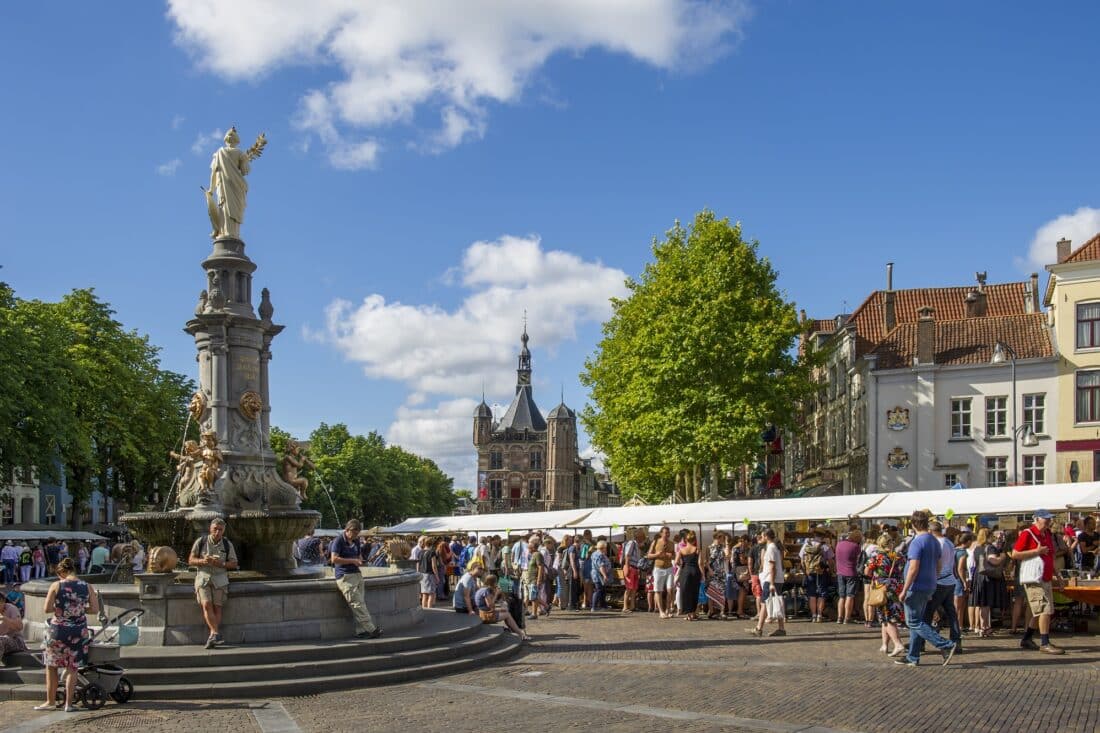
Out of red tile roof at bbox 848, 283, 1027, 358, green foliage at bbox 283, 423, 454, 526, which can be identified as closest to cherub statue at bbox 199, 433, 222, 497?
red tile roof at bbox 848, 283, 1027, 358

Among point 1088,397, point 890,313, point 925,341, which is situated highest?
point 890,313

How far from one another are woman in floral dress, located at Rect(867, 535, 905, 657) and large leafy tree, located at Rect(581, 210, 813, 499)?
23.8 metres

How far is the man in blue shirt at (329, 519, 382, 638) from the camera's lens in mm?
13695

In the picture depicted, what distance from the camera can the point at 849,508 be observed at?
23.7 m

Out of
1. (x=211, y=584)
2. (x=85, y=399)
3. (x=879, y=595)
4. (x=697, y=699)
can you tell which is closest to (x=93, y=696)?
(x=211, y=584)

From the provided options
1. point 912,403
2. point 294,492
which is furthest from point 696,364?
point 294,492

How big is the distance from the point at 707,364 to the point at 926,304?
49.2 ft

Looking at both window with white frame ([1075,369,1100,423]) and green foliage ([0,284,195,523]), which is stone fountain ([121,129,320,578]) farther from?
window with white frame ([1075,369,1100,423])

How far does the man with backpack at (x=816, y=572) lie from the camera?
64.3ft

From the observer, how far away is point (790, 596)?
837 inches

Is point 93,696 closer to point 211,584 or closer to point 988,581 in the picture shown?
point 211,584

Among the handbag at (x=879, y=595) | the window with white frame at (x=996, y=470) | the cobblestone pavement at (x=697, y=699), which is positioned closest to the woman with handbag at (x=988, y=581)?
the cobblestone pavement at (x=697, y=699)

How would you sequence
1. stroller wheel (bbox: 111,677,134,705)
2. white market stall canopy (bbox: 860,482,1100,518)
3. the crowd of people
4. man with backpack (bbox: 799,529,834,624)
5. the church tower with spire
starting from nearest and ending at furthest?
stroller wheel (bbox: 111,677,134,705) < the crowd of people < man with backpack (bbox: 799,529,834,624) < white market stall canopy (bbox: 860,482,1100,518) < the church tower with spire

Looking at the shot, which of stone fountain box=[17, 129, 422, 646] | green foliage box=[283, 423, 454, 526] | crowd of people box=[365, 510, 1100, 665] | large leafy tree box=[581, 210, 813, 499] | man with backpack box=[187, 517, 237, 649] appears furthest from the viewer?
green foliage box=[283, 423, 454, 526]
